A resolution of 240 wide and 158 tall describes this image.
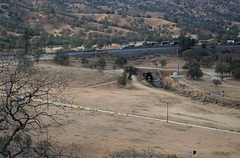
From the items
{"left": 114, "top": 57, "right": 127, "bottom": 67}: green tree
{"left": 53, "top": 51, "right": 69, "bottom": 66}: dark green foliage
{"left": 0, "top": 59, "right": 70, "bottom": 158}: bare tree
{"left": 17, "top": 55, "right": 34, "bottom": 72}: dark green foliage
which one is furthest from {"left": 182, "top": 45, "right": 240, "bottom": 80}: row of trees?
{"left": 0, "top": 59, "right": 70, "bottom": 158}: bare tree

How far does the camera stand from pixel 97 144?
17672mm

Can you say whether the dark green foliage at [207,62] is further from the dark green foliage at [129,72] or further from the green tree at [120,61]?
the dark green foliage at [129,72]

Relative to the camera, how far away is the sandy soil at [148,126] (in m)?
18.0

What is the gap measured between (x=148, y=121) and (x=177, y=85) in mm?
23165

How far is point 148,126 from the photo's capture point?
24.1 metres

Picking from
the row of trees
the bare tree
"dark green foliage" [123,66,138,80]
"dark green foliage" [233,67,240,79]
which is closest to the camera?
the bare tree

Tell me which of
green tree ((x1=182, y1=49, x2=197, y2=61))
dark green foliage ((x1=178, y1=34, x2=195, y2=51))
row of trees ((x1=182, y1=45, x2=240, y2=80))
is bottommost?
row of trees ((x1=182, y1=45, x2=240, y2=80))

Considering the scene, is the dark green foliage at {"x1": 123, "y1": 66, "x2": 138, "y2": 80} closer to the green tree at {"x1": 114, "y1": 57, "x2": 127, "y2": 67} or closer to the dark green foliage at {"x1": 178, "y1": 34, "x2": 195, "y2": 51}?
the green tree at {"x1": 114, "y1": 57, "x2": 127, "y2": 67}

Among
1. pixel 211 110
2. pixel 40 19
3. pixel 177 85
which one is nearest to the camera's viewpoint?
pixel 211 110

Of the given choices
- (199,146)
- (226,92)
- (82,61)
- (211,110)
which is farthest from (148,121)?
(82,61)

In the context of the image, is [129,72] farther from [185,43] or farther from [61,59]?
[185,43]

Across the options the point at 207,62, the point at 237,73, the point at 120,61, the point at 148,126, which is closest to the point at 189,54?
the point at 207,62

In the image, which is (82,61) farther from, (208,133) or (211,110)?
(208,133)

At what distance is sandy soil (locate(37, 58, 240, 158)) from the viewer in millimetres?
17972
